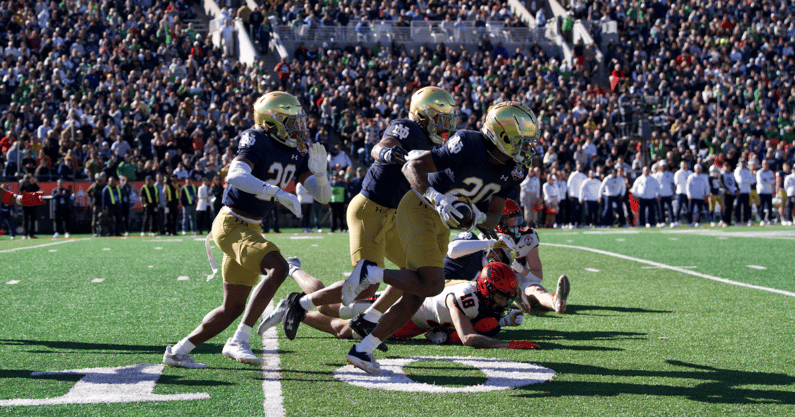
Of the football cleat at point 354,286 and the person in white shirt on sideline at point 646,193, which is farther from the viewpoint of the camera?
the person in white shirt on sideline at point 646,193

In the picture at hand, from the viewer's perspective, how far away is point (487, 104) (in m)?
27.3

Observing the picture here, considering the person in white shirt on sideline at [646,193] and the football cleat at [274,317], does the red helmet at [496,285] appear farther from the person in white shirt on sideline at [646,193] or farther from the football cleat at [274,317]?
the person in white shirt on sideline at [646,193]

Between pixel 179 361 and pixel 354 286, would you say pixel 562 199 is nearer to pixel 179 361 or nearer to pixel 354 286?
pixel 354 286

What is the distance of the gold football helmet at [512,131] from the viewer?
4.59m

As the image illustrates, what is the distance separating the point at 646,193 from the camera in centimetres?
2052

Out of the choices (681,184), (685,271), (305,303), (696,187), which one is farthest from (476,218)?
(681,184)

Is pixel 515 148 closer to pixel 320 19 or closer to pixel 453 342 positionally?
pixel 453 342

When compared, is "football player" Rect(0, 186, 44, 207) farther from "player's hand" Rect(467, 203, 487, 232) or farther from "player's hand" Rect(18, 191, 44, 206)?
"player's hand" Rect(467, 203, 487, 232)

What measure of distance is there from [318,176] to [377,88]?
21990mm

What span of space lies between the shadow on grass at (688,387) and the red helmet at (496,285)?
76 cm

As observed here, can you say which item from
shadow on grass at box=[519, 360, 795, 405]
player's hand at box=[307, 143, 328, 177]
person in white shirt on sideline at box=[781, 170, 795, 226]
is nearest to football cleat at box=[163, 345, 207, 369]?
player's hand at box=[307, 143, 328, 177]

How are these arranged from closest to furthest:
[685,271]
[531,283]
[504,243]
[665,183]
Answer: [504,243] < [531,283] < [685,271] < [665,183]

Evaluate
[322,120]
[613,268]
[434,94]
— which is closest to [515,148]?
[434,94]

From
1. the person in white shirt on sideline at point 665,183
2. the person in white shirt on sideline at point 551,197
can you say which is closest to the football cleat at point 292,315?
the person in white shirt on sideline at point 551,197
